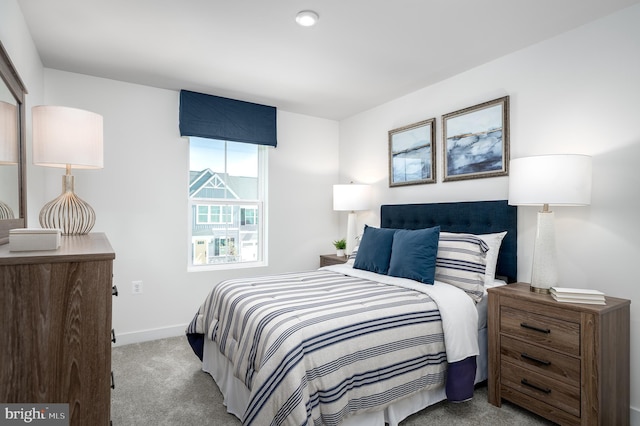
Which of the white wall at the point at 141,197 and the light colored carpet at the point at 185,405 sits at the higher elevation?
the white wall at the point at 141,197

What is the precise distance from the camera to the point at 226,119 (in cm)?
368

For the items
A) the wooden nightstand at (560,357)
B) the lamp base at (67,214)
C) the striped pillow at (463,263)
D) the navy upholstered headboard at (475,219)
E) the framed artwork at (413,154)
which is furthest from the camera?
the framed artwork at (413,154)

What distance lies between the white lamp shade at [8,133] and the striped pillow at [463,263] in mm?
2631

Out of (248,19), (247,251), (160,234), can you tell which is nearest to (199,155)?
(160,234)

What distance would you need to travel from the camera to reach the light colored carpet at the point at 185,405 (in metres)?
2.02

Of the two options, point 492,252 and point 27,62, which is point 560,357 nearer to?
point 492,252

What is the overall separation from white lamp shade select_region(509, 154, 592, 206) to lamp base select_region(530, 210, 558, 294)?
0.52 feet

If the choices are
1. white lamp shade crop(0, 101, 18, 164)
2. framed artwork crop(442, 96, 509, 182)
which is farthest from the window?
framed artwork crop(442, 96, 509, 182)

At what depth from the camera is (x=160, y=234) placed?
343cm

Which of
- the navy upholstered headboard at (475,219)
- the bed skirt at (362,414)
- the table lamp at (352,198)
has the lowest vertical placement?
the bed skirt at (362,414)

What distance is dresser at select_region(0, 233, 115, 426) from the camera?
99 cm

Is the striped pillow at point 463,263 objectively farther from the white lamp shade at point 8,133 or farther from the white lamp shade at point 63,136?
the white lamp shade at point 8,133

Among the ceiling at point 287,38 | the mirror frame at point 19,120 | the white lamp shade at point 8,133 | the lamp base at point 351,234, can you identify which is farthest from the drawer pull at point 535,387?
the white lamp shade at point 8,133

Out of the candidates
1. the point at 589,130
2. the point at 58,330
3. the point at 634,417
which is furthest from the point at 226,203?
the point at 634,417
